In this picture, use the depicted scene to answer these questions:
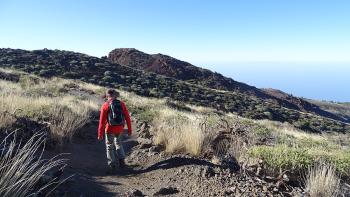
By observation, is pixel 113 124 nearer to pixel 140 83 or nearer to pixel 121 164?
pixel 121 164

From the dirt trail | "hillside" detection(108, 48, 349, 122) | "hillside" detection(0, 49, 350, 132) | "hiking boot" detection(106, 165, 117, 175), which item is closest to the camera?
the dirt trail

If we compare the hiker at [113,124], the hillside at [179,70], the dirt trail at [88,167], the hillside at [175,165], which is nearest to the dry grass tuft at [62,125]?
the hillside at [175,165]

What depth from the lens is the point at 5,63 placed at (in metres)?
43.1

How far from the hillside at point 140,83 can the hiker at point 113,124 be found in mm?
26508

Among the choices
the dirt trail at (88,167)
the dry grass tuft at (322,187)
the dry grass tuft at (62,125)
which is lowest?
the dirt trail at (88,167)

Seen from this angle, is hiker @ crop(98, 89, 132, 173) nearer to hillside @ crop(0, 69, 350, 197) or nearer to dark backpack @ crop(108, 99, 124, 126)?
dark backpack @ crop(108, 99, 124, 126)

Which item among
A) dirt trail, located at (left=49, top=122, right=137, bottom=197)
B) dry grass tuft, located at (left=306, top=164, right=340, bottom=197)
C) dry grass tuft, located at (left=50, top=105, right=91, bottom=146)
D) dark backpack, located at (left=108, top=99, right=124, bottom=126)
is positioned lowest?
dirt trail, located at (left=49, top=122, right=137, bottom=197)

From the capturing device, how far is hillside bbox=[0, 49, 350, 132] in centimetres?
3884

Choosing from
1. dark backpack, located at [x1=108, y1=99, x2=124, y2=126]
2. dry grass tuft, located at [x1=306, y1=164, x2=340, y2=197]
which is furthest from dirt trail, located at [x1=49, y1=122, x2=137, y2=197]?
dry grass tuft, located at [x1=306, y1=164, x2=340, y2=197]

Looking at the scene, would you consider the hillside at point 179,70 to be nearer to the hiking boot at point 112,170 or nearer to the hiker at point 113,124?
the hiker at point 113,124

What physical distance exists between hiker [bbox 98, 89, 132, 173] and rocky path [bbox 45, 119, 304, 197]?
34 centimetres

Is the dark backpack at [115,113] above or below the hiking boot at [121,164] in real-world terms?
above

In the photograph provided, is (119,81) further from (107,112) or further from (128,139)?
(107,112)

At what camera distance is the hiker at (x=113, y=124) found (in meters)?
9.47
